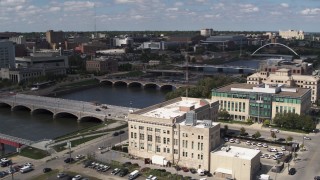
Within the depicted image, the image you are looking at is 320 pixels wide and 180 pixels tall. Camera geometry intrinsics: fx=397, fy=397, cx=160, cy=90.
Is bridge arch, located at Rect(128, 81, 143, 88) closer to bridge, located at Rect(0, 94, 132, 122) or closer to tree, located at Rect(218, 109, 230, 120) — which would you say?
bridge, located at Rect(0, 94, 132, 122)

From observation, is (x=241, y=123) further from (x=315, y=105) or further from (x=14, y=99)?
(x=14, y=99)

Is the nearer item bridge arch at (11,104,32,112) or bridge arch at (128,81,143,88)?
bridge arch at (11,104,32,112)

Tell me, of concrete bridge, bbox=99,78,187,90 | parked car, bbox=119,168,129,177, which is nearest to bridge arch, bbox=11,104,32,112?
concrete bridge, bbox=99,78,187,90

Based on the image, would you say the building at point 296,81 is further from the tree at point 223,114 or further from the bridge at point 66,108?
the bridge at point 66,108

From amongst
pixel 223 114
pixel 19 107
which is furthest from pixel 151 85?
pixel 223 114

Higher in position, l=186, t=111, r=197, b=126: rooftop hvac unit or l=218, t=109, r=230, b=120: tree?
l=186, t=111, r=197, b=126: rooftop hvac unit

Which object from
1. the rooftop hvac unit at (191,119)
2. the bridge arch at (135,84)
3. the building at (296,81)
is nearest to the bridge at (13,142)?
the rooftop hvac unit at (191,119)

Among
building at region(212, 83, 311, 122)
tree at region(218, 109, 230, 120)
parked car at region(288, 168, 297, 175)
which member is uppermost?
building at region(212, 83, 311, 122)
